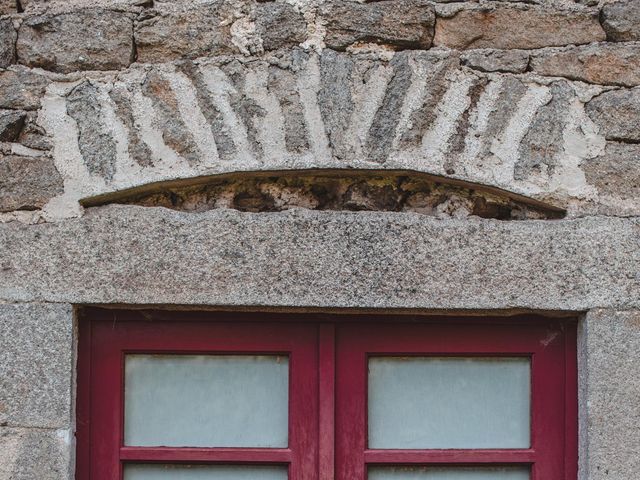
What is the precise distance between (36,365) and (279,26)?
1.21m

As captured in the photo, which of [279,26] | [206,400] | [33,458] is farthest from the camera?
[206,400]

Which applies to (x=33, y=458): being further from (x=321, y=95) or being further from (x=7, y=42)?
→ (x=321, y=95)

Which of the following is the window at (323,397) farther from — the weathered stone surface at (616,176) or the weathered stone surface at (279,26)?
the weathered stone surface at (279,26)

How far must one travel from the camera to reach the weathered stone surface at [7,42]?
2777 mm

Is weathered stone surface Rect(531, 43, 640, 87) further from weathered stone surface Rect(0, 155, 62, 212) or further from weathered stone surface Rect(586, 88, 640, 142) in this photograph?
weathered stone surface Rect(0, 155, 62, 212)

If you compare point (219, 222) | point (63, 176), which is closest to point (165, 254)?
point (219, 222)

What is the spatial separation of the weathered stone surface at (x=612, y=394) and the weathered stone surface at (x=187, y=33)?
1348 millimetres

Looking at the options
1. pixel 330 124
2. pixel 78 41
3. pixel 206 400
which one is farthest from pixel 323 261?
pixel 78 41

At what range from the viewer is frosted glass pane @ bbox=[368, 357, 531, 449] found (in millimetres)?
2850

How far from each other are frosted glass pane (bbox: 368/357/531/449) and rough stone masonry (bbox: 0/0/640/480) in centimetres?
22

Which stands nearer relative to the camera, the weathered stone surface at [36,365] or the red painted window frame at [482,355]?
the weathered stone surface at [36,365]

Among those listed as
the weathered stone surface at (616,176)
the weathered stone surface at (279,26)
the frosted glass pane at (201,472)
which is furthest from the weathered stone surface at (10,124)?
the weathered stone surface at (616,176)

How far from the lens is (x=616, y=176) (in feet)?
8.95

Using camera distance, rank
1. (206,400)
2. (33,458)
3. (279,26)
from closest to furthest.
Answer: (33,458)
(279,26)
(206,400)
